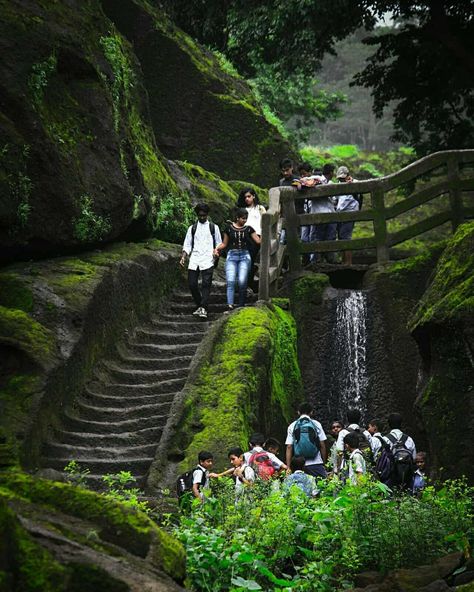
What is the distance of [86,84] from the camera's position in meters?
14.9

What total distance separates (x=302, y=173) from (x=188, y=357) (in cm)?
502

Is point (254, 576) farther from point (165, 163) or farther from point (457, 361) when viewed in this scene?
point (165, 163)

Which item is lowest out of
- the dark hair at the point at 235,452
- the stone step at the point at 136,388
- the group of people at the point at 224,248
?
the dark hair at the point at 235,452

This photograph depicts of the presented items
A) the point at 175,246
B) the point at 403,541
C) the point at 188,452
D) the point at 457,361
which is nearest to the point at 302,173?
the point at 175,246

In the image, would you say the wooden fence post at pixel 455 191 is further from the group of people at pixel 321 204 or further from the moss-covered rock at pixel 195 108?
the moss-covered rock at pixel 195 108

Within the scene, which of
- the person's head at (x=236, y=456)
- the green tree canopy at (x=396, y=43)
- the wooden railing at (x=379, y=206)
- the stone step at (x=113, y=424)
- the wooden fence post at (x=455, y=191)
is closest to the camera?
the person's head at (x=236, y=456)

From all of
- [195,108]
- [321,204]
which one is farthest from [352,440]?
[195,108]

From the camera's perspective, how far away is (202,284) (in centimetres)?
1481

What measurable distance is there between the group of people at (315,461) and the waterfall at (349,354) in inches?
142

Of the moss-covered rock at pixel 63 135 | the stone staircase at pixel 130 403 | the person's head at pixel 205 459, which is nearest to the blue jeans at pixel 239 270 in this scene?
the stone staircase at pixel 130 403

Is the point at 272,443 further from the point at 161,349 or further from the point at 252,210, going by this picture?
the point at 252,210

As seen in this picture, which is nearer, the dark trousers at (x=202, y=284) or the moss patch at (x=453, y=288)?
the moss patch at (x=453, y=288)

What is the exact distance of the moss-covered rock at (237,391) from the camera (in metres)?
11.2

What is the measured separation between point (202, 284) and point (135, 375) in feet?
6.96
